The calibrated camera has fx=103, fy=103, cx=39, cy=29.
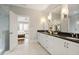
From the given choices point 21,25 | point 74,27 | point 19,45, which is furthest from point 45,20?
point 19,45

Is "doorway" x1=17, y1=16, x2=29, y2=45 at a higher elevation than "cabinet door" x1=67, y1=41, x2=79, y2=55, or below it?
higher

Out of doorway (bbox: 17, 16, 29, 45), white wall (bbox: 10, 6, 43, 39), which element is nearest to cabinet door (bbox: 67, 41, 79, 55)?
white wall (bbox: 10, 6, 43, 39)

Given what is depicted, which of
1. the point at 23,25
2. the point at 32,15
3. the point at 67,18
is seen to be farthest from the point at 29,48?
the point at 67,18

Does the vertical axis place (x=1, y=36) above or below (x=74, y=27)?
below

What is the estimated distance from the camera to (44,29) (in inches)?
119

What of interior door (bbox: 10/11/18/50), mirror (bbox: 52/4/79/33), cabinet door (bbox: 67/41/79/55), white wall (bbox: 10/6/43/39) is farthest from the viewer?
interior door (bbox: 10/11/18/50)

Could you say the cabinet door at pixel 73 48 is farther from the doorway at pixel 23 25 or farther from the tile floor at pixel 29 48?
the doorway at pixel 23 25

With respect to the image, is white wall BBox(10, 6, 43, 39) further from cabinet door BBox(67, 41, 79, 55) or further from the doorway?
cabinet door BBox(67, 41, 79, 55)

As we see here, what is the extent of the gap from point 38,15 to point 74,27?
1100 mm

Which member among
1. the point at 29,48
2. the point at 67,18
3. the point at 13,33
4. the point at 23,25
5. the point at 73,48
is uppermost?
the point at 67,18

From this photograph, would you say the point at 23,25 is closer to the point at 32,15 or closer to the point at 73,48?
the point at 32,15
